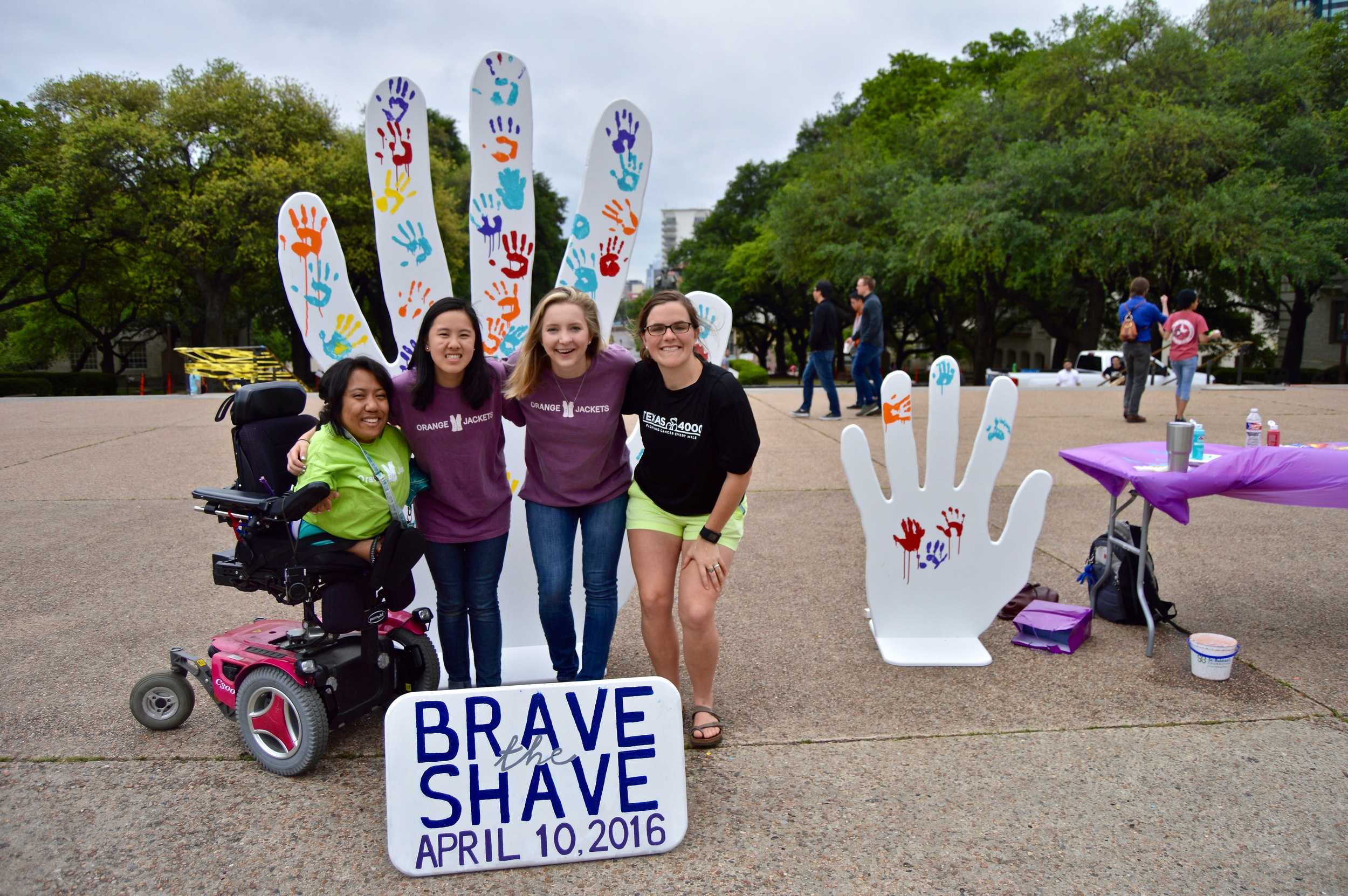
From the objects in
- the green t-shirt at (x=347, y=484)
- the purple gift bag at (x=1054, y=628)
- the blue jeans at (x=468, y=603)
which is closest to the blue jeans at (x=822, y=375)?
the purple gift bag at (x=1054, y=628)

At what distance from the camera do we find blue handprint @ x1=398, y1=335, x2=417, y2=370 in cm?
355

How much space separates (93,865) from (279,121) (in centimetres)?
2996

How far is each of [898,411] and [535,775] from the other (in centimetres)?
211

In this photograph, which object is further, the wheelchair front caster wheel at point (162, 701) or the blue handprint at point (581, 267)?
the blue handprint at point (581, 267)

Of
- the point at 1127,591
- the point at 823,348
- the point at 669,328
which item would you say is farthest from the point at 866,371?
the point at 669,328

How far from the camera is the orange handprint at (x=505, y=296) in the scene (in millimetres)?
3729

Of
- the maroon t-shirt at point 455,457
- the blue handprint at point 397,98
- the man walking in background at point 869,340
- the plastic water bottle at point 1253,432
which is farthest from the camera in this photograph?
the man walking in background at point 869,340

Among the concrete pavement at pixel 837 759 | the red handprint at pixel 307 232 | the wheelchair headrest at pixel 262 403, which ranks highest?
the red handprint at pixel 307 232

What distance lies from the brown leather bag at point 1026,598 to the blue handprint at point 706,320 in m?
1.97

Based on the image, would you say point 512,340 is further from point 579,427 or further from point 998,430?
point 998,430

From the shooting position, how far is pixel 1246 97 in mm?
22359

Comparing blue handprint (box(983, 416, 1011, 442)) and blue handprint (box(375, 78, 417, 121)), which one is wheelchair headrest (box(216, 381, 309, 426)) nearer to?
blue handprint (box(375, 78, 417, 121))

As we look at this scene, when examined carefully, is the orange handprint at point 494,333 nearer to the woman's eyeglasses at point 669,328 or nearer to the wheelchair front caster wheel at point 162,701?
the woman's eyeglasses at point 669,328

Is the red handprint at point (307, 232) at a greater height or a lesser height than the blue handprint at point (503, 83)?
lesser
